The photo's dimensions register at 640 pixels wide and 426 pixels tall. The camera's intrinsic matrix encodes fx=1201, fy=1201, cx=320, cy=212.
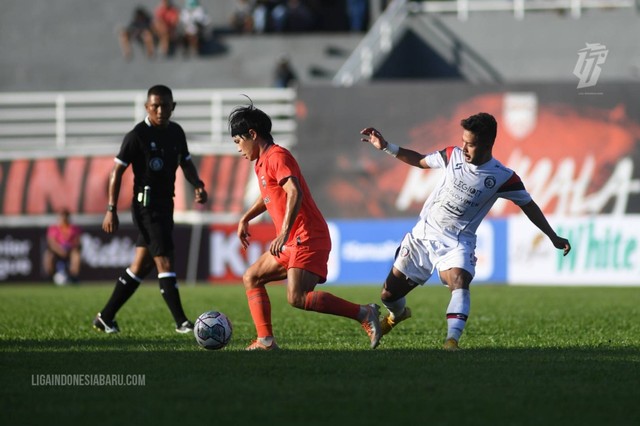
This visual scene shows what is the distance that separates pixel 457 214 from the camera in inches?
386

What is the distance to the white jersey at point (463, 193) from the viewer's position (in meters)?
9.70

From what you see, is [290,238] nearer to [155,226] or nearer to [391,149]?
[391,149]

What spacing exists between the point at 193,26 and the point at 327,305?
20.9 m

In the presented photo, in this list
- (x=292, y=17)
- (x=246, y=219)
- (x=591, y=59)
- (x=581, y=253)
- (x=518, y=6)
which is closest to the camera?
(x=246, y=219)

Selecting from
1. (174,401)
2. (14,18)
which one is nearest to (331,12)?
(14,18)

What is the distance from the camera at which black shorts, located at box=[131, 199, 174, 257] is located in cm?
1170

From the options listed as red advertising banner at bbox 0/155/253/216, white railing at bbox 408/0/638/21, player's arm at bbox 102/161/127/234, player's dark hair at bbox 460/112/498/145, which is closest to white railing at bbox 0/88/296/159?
red advertising banner at bbox 0/155/253/216

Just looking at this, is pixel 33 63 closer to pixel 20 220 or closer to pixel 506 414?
pixel 20 220

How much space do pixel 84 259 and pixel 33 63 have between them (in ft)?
25.3

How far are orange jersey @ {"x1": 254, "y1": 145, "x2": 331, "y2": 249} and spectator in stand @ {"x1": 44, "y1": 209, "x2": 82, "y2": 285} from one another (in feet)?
52.0

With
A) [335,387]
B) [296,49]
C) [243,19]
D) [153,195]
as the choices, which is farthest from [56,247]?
[335,387]

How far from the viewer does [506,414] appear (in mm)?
6609

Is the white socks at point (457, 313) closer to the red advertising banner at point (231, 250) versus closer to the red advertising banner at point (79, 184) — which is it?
the red advertising banner at point (231, 250)

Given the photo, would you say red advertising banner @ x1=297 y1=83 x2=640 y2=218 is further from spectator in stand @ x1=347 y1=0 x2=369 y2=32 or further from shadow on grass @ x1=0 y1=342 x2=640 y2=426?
shadow on grass @ x1=0 y1=342 x2=640 y2=426
